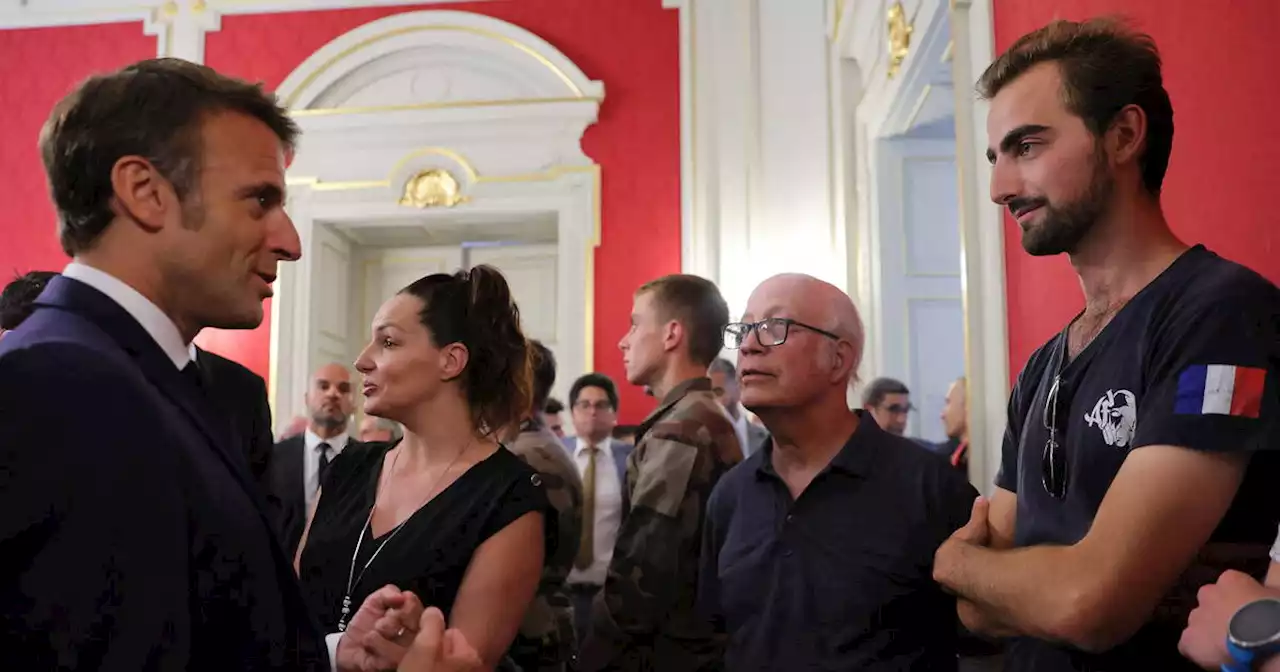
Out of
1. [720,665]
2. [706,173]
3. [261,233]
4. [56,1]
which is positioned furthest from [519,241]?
[261,233]

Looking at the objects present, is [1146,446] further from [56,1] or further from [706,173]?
[56,1]

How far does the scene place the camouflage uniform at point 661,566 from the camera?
219cm

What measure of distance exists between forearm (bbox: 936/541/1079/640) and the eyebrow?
1.80ft

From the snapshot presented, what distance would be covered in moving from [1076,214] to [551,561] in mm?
1425

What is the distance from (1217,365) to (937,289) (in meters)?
4.41

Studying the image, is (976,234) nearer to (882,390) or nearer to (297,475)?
(882,390)

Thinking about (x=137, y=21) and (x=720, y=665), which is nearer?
(x=720, y=665)

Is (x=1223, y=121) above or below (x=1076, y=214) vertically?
above

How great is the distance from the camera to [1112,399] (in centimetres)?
131

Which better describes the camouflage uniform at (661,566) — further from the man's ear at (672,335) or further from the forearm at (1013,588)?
the forearm at (1013,588)

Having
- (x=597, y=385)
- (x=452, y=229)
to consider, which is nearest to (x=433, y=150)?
(x=452, y=229)

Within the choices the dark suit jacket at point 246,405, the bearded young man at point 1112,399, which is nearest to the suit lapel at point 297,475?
the dark suit jacket at point 246,405

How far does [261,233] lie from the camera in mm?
1206

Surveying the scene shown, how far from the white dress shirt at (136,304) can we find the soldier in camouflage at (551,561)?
37.1 inches
